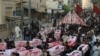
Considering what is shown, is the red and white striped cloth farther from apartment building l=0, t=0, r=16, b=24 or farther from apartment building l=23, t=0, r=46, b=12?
apartment building l=23, t=0, r=46, b=12

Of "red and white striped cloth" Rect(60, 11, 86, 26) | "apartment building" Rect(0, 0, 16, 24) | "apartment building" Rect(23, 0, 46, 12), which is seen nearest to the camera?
"red and white striped cloth" Rect(60, 11, 86, 26)

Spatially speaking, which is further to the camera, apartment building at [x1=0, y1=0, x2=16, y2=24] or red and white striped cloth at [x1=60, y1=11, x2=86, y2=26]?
apartment building at [x1=0, y1=0, x2=16, y2=24]

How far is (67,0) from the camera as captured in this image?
3172 inches

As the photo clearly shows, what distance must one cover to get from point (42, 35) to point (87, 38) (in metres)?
3.53

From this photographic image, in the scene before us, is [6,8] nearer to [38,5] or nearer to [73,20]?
[73,20]

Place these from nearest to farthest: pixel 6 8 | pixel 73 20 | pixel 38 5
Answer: pixel 73 20 < pixel 6 8 < pixel 38 5

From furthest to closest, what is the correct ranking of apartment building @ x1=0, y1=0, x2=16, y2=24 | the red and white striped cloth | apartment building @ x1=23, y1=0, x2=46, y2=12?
apartment building @ x1=23, y1=0, x2=46, y2=12
apartment building @ x1=0, y1=0, x2=16, y2=24
the red and white striped cloth

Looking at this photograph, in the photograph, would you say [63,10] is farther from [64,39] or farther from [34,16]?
[64,39]

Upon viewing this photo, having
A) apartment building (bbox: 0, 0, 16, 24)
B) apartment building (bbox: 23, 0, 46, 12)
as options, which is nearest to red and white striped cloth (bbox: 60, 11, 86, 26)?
apartment building (bbox: 0, 0, 16, 24)

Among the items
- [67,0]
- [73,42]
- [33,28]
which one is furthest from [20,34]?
[67,0]

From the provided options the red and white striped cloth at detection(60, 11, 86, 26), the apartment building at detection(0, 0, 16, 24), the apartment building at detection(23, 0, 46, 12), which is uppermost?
the red and white striped cloth at detection(60, 11, 86, 26)

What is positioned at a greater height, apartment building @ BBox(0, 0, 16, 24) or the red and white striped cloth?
the red and white striped cloth

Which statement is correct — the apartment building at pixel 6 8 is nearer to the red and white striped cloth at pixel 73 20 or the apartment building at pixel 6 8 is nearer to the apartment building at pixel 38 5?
the apartment building at pixel 38 5

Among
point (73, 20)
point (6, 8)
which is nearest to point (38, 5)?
point (6, 8)
